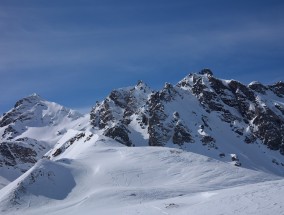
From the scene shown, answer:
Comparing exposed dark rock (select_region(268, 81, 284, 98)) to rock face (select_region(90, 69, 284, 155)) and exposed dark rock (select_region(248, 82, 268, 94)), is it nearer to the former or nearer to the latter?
rock face (select_region(90, 69, 284, 155))

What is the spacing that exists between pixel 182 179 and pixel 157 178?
3.90m

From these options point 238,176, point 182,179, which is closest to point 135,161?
point 182,179

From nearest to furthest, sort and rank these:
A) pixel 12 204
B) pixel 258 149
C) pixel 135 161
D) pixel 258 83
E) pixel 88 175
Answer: pixel 12 204
pixel 88 175
pixel 135 161
pixel 258 149
pixel 258 83

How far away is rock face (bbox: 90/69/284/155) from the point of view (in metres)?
148

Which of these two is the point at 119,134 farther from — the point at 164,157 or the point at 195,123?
the point at 164,157

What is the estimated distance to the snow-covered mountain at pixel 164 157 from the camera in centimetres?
5100

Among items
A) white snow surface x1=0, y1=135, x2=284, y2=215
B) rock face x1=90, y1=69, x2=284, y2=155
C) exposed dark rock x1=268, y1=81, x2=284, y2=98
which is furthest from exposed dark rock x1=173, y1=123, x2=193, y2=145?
exposed dark rock x1=268, y1=81, x2=284, y2=98

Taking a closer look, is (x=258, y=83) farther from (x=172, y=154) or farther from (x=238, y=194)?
(x=238, y=194)

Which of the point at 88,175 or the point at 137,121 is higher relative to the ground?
the point at 137,121

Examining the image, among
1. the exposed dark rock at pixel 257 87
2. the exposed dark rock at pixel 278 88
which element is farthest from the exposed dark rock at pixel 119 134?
the exposed dark rock at pixel 278 88

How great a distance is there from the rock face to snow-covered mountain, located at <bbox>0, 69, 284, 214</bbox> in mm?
403

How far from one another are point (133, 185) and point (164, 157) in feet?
46.6

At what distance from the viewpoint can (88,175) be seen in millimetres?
72812

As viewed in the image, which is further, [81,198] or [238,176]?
[238,176]
